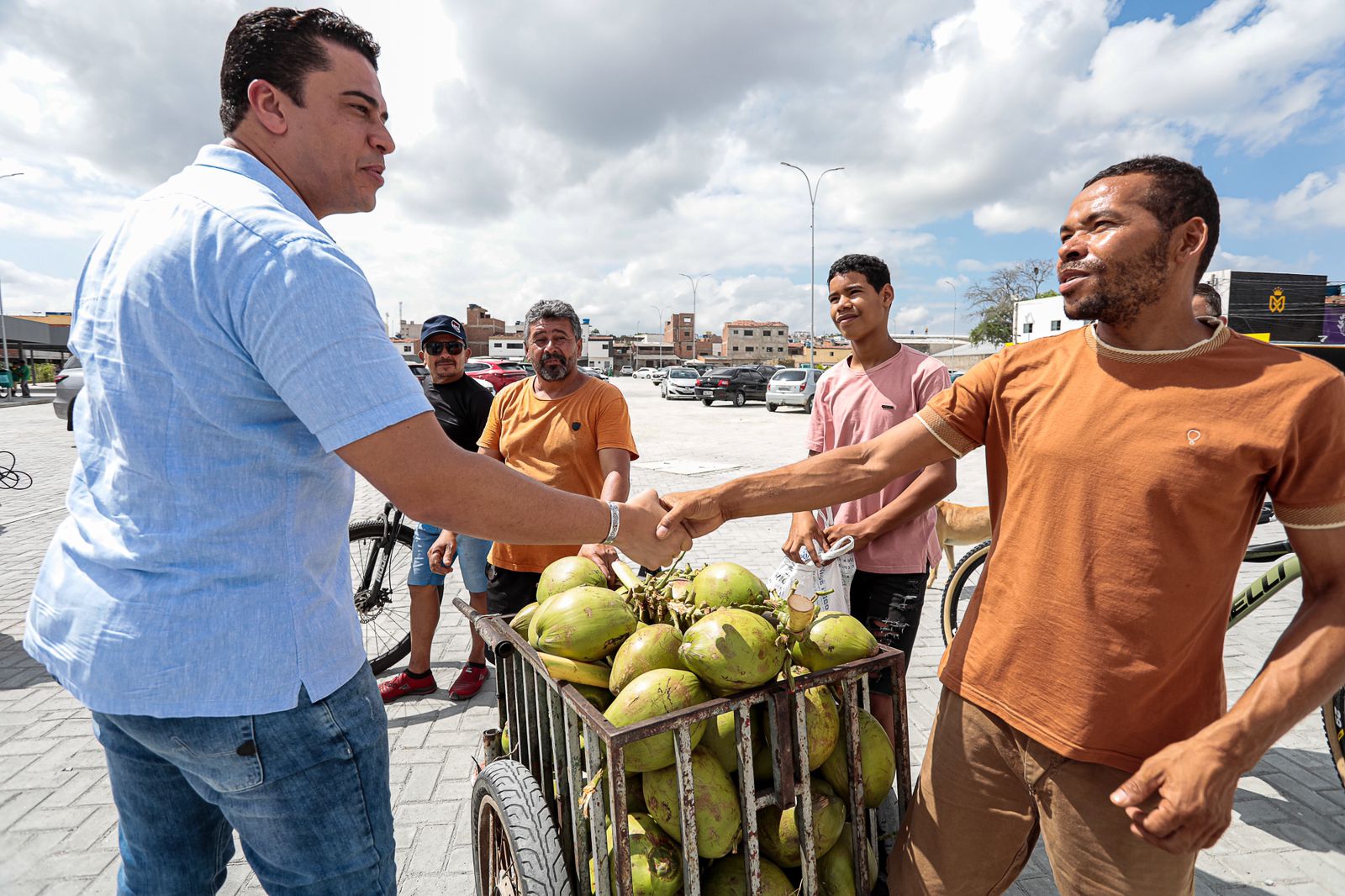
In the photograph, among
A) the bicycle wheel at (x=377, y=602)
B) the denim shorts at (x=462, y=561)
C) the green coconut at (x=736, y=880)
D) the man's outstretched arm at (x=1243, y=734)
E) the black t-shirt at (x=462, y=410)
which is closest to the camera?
the man's outstretched arm at (x=1243, y=734)

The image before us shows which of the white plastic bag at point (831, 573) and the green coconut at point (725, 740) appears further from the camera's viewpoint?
the white plastic bag at point (831, 573)

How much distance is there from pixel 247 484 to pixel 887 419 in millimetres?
2476

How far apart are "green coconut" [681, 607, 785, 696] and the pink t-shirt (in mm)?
1341

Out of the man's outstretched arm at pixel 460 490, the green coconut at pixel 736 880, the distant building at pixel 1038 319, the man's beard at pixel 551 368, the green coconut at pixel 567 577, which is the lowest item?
the green coconut at pixel 736 880

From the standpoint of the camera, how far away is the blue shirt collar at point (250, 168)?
1384 mm

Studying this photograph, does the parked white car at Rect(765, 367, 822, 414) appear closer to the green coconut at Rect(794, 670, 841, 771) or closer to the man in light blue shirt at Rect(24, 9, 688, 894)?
the green coconut at Rect(794, 670, 841, 771)

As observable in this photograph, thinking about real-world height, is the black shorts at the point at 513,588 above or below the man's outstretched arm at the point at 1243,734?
below

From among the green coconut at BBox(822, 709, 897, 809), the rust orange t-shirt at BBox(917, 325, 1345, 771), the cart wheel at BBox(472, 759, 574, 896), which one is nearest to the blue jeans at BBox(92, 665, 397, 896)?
the cart wheel at BBox(472, 759, 574, 896)

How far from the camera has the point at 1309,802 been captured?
314 centimetres

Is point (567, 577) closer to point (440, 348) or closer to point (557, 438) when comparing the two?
point (557, 438)

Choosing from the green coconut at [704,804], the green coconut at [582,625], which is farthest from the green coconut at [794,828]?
the green coconut at [582,625]

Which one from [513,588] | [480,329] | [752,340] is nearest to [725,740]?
[513,588]

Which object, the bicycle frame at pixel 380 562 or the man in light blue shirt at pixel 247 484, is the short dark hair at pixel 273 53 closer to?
the man in light blue shirt at pixel 247 484

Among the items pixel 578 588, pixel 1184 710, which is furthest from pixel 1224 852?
pixel 578 588
